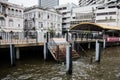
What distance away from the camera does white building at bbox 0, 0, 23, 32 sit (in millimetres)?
42844

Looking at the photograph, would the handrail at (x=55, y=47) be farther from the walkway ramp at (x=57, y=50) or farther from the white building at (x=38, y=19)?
the white building at (x=38, y=19)

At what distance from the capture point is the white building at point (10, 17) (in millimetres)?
42844

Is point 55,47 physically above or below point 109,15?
below

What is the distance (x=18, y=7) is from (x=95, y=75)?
3692 cm

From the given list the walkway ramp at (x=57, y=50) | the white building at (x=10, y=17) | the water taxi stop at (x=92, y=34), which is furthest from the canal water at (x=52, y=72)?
the white building at (x=10, y=17)

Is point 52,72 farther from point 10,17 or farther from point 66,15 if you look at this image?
point 66,15

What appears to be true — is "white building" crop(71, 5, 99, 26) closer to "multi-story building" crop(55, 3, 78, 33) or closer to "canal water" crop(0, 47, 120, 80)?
"multi-story building" crop(55, 3, 78, 33)

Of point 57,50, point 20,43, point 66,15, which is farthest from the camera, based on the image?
point 66,15

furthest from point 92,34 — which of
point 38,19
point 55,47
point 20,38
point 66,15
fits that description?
point 66,15

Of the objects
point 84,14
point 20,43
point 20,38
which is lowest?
point 20,43

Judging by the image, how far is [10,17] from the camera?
4581 cm

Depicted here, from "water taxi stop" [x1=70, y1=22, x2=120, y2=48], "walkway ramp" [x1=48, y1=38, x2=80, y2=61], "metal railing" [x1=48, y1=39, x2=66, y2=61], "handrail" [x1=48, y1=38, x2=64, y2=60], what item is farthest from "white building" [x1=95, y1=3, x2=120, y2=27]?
"metal railing" [x1=48, y1=39, x2=66, y2=61]

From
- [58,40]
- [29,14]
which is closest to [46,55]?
[58,40]

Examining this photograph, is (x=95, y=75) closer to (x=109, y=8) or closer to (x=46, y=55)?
(x=46, y=55)
